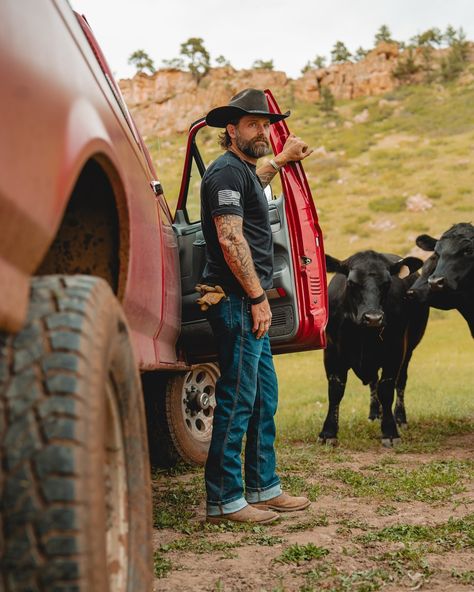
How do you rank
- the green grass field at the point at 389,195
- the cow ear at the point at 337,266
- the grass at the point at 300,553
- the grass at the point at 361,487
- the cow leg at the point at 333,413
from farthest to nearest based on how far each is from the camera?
the green grass field at the point at 389,195, the cow ear at the point at 337,266, the cow leg at the point at 333,413, the grass at the point at 300,553, the grass at the point at 361,487

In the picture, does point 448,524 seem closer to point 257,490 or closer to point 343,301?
point 257,490

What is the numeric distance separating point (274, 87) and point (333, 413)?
231 ft

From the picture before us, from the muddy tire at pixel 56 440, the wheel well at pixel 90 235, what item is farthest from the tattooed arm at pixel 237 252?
the muddy tire at pixel 56 440

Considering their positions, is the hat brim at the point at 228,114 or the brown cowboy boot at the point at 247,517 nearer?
the brown cowboy boot at the point at 247,517

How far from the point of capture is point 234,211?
4.41 meters

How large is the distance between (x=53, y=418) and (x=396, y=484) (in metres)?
4.08

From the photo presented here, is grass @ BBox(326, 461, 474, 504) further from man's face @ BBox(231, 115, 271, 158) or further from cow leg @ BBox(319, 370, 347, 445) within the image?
man's face @ BBox(231, 115, 271, 158)

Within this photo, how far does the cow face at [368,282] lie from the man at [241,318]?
2.45m

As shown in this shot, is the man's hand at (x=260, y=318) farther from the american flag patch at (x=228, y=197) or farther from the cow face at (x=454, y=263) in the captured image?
the cow face at (x=454, y=263)

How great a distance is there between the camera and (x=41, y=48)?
2.04 metres

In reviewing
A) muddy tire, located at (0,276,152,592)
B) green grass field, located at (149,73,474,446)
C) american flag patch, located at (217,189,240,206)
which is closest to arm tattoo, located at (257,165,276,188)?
american flag patch, located at (217,189,240,206)

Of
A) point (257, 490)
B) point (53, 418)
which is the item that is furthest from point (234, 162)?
point (53, 418)

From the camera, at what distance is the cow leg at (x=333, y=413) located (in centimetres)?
745

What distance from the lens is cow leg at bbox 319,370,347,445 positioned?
745cm
